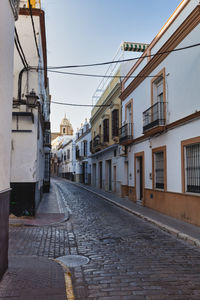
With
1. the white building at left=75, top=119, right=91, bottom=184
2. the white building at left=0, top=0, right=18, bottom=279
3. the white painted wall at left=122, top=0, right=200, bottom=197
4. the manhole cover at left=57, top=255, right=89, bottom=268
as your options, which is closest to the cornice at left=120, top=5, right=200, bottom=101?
the white painted wall at left=122, top=0, right=200, bottom=197

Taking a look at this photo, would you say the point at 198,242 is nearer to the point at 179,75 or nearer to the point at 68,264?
the point at 68,264

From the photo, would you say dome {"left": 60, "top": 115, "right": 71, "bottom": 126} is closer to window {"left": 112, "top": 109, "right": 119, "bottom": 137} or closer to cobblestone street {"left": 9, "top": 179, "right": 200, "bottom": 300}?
window {"left": 112, "top": 109, "right": 119, "bottom": 137}

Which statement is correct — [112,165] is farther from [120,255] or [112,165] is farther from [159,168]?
[120,255]

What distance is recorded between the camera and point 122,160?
1717cm

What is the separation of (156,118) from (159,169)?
2173mm

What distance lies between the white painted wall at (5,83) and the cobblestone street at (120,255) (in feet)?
7.03

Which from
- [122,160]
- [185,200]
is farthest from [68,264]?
[122,160]

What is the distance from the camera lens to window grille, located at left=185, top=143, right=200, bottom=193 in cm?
838

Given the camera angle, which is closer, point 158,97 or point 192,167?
point 192,167

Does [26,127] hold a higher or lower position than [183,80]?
lower

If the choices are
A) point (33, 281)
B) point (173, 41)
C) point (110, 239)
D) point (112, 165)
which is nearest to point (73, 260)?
point (33, 281)

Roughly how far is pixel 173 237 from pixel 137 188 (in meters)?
7.07

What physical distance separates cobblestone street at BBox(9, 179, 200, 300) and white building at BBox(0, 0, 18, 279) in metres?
1.41

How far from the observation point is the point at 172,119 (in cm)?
998
